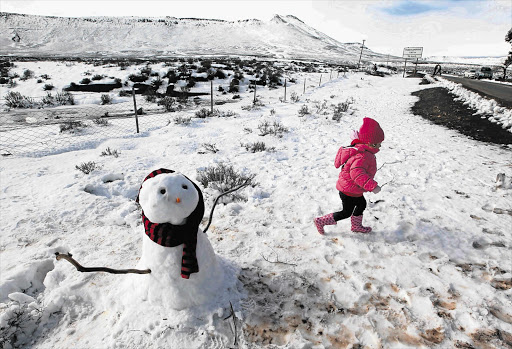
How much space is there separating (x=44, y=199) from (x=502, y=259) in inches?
215

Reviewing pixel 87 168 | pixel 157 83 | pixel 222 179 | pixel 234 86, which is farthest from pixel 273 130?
pixel 157 83

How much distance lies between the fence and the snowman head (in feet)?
19.0

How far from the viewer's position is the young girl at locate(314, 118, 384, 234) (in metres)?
2.57

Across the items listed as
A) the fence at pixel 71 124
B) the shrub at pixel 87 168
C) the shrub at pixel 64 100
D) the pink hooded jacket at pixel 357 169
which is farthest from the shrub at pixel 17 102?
the pink hooded jacket at pixel 357 169

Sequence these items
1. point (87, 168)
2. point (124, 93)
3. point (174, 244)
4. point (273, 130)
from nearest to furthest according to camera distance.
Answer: point (174, 244) < point (87, 168) < point (273, 130) < point (124, 93)

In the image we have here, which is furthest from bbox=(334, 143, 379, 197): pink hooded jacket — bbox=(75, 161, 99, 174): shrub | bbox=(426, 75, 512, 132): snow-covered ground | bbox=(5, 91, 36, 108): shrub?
bbox=(5, 91, 36, 108): shrub

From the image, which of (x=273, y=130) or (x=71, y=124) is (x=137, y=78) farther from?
(x=273, y=130)

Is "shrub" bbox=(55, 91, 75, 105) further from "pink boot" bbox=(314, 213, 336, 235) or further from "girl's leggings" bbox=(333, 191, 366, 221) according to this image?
"girl's leggings" bbox=(333, 191, 366, 221)

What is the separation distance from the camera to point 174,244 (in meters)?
1.70

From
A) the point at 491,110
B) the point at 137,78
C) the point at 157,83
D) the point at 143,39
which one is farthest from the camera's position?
the point at 143,39

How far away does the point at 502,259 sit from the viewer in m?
2.51

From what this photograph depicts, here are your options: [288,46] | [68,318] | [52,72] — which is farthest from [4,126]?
[288,46]

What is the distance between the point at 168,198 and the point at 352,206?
2032 millimetres

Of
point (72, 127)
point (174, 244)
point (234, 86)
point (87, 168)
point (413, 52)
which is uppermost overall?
point (413, 52)
